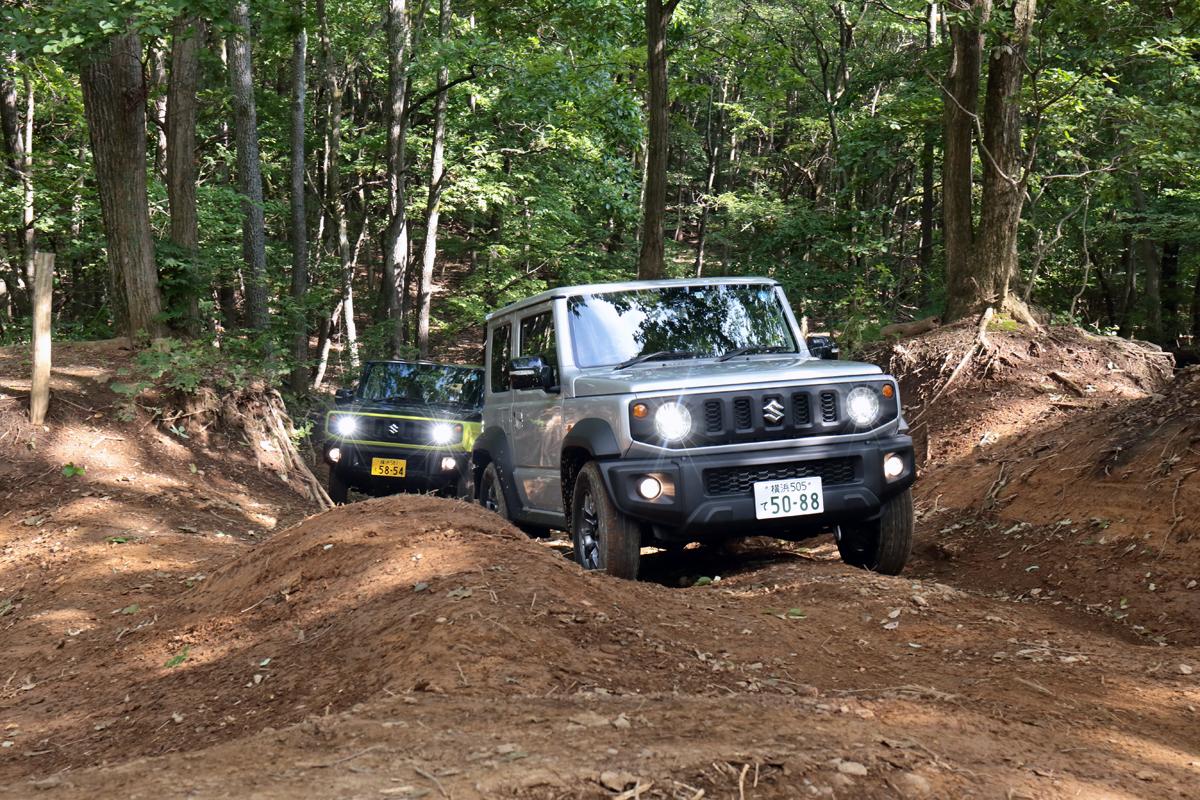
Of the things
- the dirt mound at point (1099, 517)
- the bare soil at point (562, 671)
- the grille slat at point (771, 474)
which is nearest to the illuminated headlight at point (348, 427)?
the bare soil at point (562, 671)

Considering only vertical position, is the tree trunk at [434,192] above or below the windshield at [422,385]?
above

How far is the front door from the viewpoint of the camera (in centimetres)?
732

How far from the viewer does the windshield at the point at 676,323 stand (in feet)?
23.7

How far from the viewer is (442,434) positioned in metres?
13.0

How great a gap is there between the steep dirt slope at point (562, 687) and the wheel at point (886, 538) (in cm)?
27

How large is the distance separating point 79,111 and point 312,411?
8.78 m

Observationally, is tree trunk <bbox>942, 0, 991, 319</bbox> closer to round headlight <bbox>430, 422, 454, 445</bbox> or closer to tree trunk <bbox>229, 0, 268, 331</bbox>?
round headlight <bbox>430, 422, 454, 445</bbox>

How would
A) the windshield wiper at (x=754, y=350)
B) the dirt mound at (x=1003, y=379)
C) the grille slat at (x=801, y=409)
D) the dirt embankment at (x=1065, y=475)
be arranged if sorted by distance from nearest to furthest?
1. the grille slat at (x=801, y=409)
2. the dirt embankment at (x=1065, y=475)
3. the windshield wiper at (x=754, y=350)
4. the dirt mound at (x=1003, y=379)

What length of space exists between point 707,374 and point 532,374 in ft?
4.42

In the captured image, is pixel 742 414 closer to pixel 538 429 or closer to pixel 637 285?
pixel 637 285

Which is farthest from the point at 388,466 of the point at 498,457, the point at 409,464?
the point at 498,457

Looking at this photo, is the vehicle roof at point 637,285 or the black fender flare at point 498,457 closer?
the vehicle roof at point 637,285

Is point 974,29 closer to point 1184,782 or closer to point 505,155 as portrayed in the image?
point 1184,782

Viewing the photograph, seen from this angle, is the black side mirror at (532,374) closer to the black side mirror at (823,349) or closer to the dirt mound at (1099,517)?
the black side mirror at (823,349)
